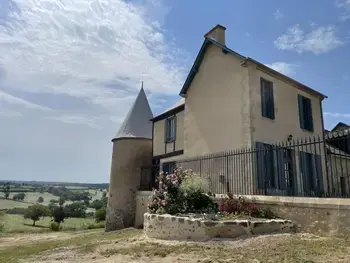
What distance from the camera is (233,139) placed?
470 inches

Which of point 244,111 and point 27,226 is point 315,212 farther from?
point 27,226

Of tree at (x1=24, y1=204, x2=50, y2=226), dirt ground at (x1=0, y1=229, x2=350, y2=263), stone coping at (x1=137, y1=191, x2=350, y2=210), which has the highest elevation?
stone coping at (x1=137, y1=191, x2=350, y2=210)

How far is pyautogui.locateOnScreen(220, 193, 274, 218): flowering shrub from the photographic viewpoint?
761 cm

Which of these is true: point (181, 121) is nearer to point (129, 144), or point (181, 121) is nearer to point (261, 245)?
point (129, 144)

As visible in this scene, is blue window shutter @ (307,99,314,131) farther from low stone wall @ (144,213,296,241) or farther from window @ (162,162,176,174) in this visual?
low stone wall @ (144,213,296,241)

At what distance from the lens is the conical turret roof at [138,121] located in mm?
18073

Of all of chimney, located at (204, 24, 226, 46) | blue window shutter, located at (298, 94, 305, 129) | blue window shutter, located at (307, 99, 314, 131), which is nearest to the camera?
blue window shutter, located at (298, 94, 305, 129)

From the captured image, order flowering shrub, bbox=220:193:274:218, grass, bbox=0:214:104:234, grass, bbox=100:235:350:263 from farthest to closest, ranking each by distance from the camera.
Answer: grass, bbox=0:214:104:234 < flowering shrub, bbox=220:193:274:218 < grass, bbox=100:235:350:263

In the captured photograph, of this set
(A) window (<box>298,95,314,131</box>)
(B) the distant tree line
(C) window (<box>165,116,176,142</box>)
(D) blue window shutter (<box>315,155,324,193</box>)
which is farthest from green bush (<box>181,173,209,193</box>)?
(B) the distant tree line

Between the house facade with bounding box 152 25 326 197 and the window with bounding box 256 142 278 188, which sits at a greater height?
the house facade with bounding box 152 25 326 197

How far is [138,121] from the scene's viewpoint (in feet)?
62.3

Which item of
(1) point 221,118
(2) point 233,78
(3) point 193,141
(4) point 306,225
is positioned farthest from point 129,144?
(4) point 306,225

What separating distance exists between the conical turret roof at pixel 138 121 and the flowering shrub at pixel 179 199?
29.3 ft

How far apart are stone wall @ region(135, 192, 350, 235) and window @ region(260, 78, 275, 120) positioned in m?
5.22
